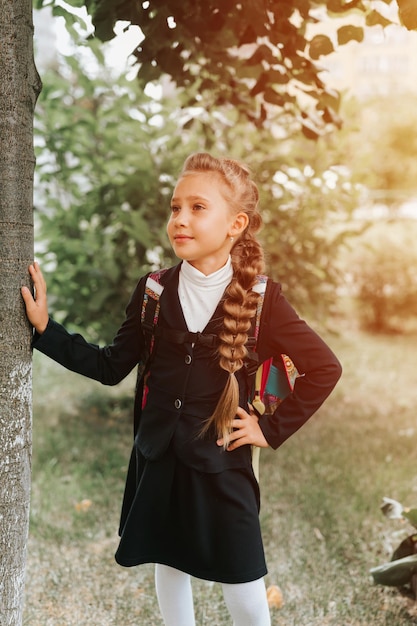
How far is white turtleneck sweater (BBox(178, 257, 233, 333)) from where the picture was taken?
84.5 inches

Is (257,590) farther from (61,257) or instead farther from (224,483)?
(61,257)

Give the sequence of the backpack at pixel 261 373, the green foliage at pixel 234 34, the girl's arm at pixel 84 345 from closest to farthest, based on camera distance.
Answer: the girl's arm at pixel 84 345 → the backpack at pixel 261 373 → the green foliage at pixel 234 34

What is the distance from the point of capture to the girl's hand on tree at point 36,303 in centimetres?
204

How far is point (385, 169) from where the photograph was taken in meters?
30.4

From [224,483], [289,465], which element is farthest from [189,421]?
[289,465]

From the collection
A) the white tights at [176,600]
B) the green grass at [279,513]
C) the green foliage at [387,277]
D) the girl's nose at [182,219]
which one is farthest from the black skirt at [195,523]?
the green foliage at [387,277]

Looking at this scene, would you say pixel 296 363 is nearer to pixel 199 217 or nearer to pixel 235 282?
pixel 235 282

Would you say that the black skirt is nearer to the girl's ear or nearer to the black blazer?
the black blazer

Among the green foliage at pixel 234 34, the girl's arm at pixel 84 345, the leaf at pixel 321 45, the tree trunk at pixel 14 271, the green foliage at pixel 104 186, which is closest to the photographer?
the tree trunk at pixel 14 271

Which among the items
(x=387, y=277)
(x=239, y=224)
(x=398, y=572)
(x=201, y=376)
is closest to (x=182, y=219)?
(x=239, y=224)

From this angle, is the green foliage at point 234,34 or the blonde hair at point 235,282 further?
the green foliage at point 234,34

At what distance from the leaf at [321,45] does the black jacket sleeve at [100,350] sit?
1269 mm

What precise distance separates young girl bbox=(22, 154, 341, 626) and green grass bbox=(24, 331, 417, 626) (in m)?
0.89

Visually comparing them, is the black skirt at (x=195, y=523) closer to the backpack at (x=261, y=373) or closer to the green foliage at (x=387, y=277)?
the backpack at (x=261, y=373)
